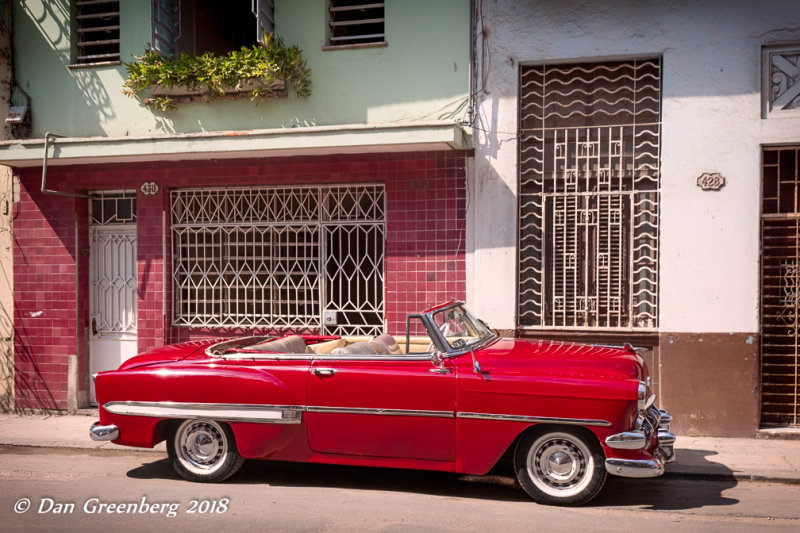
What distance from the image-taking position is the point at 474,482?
252 inches

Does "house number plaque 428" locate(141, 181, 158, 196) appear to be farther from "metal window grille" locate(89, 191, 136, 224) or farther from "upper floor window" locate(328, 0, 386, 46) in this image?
"upper floor window" locate(328, 0, 386, 46)

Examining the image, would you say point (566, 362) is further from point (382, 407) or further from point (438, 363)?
point (382, 407)

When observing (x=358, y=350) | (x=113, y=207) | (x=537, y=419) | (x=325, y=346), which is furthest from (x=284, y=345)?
(x=113, y=207)

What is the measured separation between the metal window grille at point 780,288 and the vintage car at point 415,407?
3108mm

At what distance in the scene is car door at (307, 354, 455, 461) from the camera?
575 cm

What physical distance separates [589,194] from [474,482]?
3893 millimetres

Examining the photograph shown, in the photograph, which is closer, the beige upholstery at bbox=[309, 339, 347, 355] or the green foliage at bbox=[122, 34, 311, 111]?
the beige upholstery at bbox=[309, 339, 347, 355]

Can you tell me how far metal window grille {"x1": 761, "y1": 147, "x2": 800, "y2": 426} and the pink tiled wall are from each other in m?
3.39

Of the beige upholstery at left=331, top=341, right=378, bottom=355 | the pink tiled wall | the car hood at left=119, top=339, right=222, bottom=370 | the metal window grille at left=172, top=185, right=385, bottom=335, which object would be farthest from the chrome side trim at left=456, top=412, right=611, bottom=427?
the metal window grille at left=172, top=185, right=385, bottom=335

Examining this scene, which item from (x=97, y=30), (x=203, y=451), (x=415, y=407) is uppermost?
(x=97, y=30)

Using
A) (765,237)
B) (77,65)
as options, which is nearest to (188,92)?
(77,65)

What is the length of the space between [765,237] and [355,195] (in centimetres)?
479

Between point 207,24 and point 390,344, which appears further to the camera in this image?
point 207,24

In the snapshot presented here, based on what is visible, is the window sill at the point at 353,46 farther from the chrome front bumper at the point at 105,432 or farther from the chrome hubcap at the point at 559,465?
the chrome hubcap at the point at 559,465
